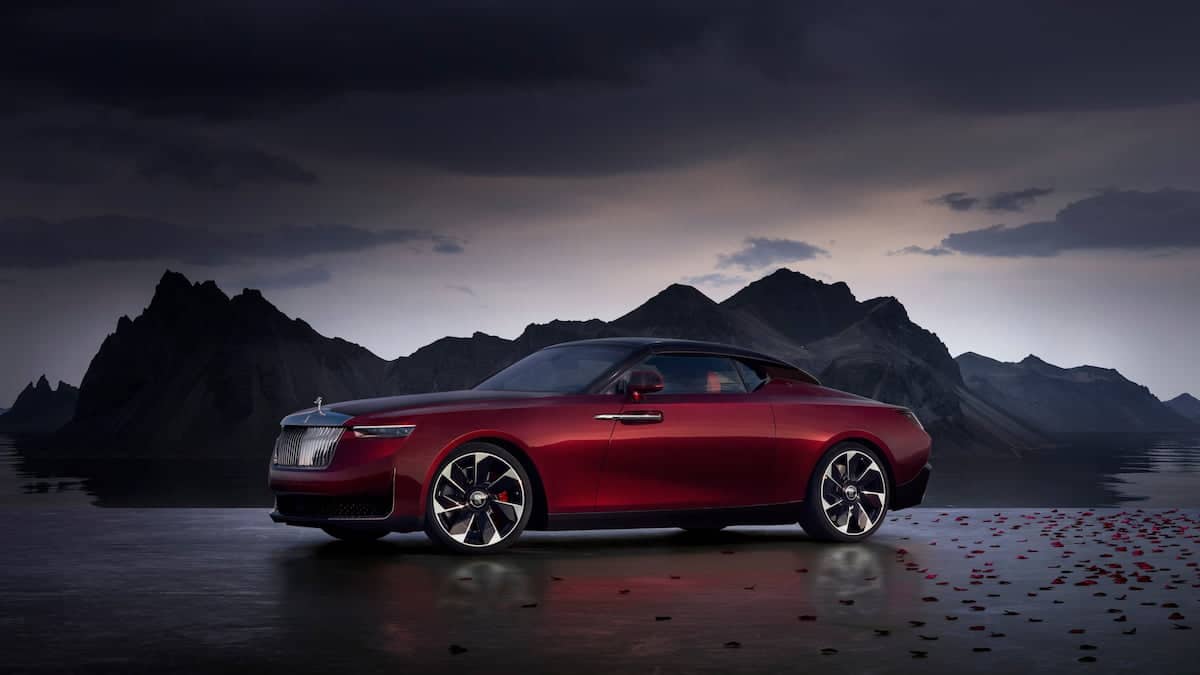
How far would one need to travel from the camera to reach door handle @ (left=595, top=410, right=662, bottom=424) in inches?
449

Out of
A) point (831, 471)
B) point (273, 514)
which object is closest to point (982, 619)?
point (831, 471)

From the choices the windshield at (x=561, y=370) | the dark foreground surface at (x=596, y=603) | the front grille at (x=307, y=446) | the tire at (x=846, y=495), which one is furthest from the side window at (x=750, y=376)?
the front grille at (x=307, y=446)

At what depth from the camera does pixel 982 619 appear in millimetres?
7883

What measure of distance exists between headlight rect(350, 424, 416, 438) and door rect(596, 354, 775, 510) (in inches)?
66.4

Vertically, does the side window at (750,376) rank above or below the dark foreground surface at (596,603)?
above

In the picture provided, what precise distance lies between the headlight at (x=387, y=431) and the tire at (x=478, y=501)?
39cm

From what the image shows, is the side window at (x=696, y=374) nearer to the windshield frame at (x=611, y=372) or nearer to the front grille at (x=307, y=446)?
the windshield frame at (x=611, y=372)

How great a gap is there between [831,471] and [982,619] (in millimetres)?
4843

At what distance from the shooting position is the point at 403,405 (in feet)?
36.2

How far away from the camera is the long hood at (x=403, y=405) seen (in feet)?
35.9

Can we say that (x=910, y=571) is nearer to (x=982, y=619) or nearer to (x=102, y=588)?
(x=982, y=619)

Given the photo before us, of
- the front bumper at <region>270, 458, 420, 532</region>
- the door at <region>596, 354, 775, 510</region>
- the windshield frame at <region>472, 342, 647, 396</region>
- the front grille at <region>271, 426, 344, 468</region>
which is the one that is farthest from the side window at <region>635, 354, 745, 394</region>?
the front grille at <region>271, 426, 344, 468</region>

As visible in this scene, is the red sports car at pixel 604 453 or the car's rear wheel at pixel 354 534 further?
the car's rear wheel at pixel 354 534

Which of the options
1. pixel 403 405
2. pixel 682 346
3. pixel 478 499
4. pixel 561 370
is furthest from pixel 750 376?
pixel 403 405
